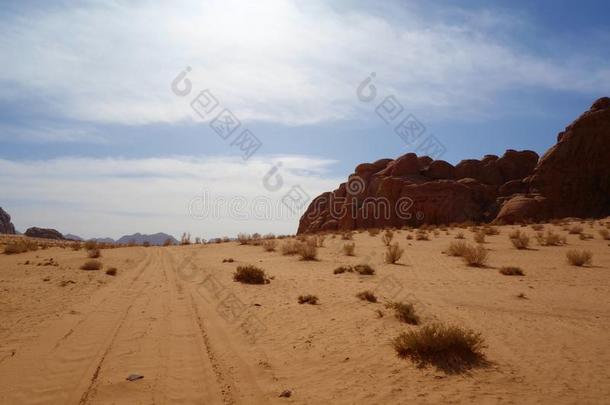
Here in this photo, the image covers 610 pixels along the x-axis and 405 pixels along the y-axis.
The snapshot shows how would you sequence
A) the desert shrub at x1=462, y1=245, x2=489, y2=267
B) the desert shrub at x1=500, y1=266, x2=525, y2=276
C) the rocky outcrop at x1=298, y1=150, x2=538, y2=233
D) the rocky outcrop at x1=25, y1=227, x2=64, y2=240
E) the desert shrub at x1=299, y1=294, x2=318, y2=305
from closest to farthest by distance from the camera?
the desert shrub at x1=299, y1=294, x2=318, y2=305 → the desert shrub at x1=500, y1=266, x2=525, y2=276 → the desert shrub at x1=462, y1=245, x2=489, y2=267 → the rocky outcrop at x1=298, y1=150, x2=538, y2=233 → the rocky outcrop at x1=25, y1=227, x2=64, y2=240

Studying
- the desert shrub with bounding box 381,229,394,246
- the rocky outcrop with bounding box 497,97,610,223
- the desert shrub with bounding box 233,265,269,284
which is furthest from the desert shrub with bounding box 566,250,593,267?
the rocky outcrop with bounding box 497,97,610,223

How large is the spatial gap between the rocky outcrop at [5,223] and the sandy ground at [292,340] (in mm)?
104622

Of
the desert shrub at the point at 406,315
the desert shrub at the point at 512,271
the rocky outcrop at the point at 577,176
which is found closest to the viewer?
the desert shrub at the point at 406,315

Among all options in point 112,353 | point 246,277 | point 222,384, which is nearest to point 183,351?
point 112,353

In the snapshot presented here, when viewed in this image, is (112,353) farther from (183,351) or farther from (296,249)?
(296,249)

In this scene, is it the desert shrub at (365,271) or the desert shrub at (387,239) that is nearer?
the desert shrub at (365,271)

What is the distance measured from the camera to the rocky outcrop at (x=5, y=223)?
321ft

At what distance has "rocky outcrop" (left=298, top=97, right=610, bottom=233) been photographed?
40531mm

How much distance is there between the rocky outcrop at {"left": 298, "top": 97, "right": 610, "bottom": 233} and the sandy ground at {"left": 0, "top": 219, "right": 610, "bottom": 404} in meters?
31.2

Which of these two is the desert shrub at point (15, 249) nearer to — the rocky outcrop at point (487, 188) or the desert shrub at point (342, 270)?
the desert shrub at point (342, 270)

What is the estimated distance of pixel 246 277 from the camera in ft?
43.4

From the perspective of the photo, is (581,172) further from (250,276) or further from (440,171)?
(250,276)

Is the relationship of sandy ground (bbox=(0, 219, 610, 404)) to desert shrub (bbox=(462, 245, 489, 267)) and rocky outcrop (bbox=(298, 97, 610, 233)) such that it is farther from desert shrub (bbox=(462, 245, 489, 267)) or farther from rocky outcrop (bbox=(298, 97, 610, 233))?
rocky outcrop (bbox=(298, 97, 610, 233))

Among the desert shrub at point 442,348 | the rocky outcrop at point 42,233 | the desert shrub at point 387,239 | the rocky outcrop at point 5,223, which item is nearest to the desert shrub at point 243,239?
the desert shrub at point 387,239
